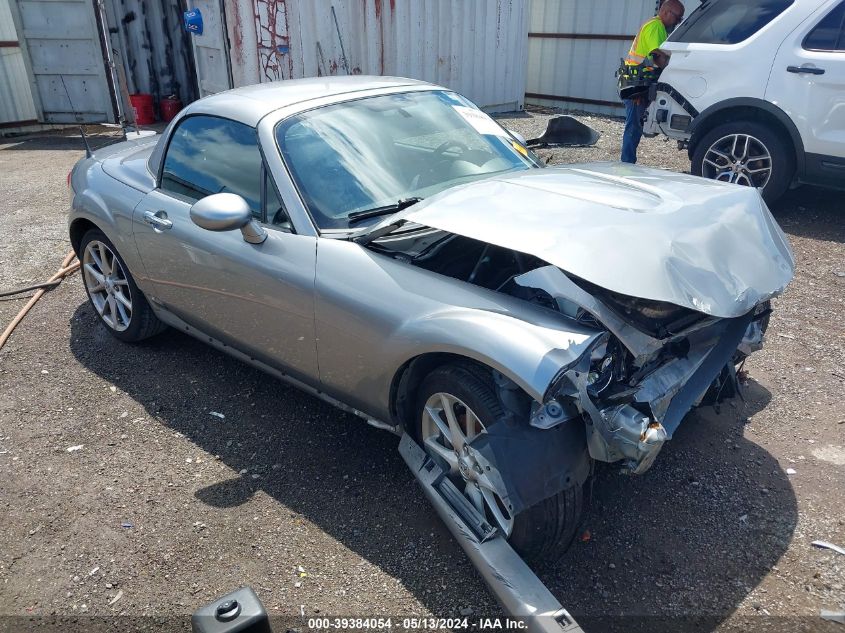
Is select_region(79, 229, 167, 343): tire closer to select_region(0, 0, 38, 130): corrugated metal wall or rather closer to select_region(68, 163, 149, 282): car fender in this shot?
select_region(68, 163, 149, 282): car fender

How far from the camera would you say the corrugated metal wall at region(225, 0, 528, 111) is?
32.4 feet

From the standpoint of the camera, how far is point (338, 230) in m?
3.20

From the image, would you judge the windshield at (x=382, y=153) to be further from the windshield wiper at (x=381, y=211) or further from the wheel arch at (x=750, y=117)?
the wheel arch at (x=750, y=117)

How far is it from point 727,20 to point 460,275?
16.5 feet

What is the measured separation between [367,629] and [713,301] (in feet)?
5.69

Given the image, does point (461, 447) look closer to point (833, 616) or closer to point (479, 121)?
point (833, 616)

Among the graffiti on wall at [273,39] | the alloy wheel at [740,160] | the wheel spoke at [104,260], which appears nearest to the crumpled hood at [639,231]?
the wheel spoke at [104,260]

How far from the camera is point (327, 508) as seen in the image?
3143 millimetres

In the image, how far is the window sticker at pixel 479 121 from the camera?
13.2ft

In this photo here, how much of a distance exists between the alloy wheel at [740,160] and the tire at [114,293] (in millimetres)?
5082

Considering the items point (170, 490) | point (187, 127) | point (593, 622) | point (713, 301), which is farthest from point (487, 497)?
point (187, 127)

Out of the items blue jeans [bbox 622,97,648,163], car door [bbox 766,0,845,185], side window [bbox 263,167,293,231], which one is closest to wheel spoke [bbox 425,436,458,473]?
side window [bbox 263,167,293,231]

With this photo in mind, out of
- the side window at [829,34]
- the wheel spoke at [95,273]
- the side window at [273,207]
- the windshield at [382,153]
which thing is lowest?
the wheel spoke at [95,273]

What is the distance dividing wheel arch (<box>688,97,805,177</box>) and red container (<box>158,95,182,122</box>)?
31.4ft
